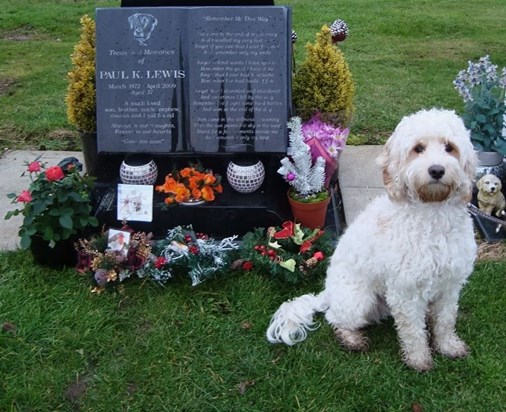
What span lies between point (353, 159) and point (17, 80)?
490 centimetres

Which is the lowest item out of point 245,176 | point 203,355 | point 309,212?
point 203,355

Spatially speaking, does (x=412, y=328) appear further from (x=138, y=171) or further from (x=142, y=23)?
→ (x=142, y=23)

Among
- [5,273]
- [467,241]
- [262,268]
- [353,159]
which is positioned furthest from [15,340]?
[353,159]

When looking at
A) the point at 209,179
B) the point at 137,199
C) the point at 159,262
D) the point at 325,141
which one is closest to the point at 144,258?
the point at 159,262

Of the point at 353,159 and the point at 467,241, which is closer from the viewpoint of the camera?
the point at 467,241

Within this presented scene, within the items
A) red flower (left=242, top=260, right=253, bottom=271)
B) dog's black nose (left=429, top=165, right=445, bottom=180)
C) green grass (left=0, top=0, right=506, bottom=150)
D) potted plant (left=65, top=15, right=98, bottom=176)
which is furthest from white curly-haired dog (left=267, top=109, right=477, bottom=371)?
green grass (left=0, top=0, right=506, bottom=150)

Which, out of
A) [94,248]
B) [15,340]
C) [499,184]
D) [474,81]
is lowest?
[15,340]

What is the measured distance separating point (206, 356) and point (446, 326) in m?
1.29

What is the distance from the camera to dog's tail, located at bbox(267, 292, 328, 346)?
10.4 feet

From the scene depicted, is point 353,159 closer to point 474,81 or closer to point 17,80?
point 474,81

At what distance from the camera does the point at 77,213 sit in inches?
145

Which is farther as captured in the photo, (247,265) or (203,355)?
(247,265)

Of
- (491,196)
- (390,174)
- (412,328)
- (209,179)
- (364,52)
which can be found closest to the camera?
(390,174)

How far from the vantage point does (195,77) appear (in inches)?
161
